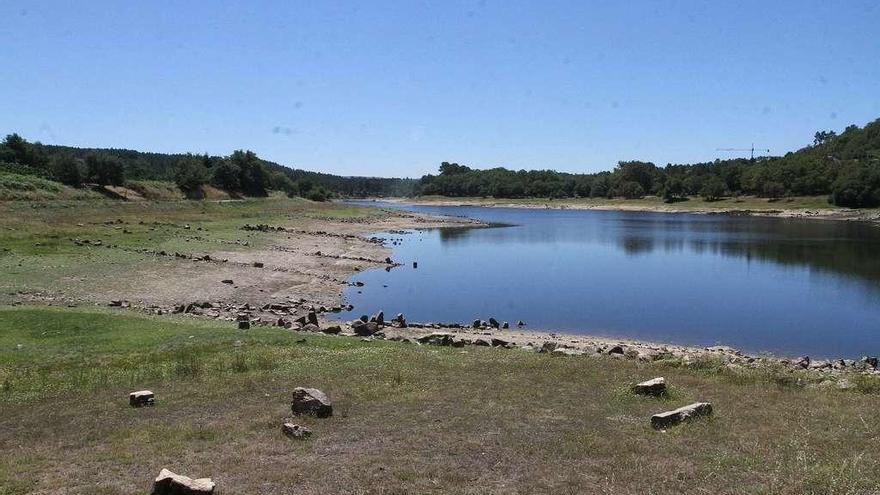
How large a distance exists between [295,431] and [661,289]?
38950mm

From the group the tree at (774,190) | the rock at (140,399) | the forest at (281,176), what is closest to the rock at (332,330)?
the rock at (140,399)

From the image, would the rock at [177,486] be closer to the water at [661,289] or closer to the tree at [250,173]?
the water at [661,289]

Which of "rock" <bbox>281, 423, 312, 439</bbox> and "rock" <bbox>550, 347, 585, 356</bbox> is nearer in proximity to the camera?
"rock" <bbox>281, 423, 312, 439</bbox>

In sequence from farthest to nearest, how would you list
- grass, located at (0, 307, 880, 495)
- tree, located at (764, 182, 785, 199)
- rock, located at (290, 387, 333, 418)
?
tree, located at (764, 182, 785, 199), rock, located at (290, 387, 333, 418), grass, located at (0, 307, 880, 495)

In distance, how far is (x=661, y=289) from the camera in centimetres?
4641

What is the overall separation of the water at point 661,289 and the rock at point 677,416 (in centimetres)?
1810

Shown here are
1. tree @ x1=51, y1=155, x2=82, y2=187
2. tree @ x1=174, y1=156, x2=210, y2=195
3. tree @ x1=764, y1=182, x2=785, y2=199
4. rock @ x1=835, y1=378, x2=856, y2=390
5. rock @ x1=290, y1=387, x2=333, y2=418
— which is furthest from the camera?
tree @ x1=764, y1=182, x2=785, y2=199

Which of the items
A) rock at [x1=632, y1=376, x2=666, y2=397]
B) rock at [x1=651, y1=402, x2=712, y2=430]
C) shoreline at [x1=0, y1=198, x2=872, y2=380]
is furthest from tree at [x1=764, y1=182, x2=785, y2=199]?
rock at [x1=651, y1=402, x2=712, y2=430]

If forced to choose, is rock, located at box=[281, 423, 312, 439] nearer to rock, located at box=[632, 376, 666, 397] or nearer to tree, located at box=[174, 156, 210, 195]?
rock, located at box=[632, 376, 666, 397]

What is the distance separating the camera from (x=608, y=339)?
1184 inches

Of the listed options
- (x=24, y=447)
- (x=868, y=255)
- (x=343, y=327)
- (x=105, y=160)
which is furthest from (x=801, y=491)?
(x=105, y=160)

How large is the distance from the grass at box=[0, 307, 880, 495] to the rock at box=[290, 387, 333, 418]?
26 centimetres

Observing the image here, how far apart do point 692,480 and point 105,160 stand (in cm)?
10110

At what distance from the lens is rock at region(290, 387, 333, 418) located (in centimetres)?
1327
